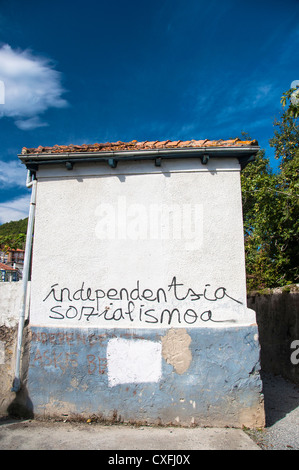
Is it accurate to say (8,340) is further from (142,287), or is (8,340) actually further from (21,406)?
(142,287)

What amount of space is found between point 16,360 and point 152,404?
2305 millimetres

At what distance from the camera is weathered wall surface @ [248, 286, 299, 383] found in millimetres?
6592

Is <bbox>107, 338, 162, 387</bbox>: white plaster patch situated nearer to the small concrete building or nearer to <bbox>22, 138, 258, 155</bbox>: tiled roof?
the small concrete building

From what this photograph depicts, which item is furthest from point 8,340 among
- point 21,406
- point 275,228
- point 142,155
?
point 275,228

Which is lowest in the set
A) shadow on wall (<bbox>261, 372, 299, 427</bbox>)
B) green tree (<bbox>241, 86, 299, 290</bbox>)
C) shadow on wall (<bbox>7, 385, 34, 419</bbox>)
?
shadow on wall (<bbox>261, 372, 299, 427</bbox>)

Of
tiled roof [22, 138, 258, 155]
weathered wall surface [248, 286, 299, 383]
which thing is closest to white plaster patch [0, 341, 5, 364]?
tiled roof [22, 138, 258, 155]

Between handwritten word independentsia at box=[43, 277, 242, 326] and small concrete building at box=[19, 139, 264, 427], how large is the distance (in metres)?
0.02

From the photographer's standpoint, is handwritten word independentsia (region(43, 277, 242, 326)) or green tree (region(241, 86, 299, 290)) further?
green tree (region(241, 86, 299, 290))

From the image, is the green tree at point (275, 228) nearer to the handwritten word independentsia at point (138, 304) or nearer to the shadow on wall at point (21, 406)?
the handwritten word independentsia at point (138, 304)

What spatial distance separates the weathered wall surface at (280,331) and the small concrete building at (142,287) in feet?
9.16

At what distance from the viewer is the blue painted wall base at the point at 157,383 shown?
4.32 metres

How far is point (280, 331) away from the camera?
7207 mm

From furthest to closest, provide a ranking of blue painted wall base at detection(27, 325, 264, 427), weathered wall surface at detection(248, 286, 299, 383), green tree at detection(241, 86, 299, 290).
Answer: green tree at detection(241, 86, 299, 290)
weathered wall surface at detection(248, 286, 299, 383)
blue painted wall base at detection(27, 325, 264, 427)

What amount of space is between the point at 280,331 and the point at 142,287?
4.55 meters
